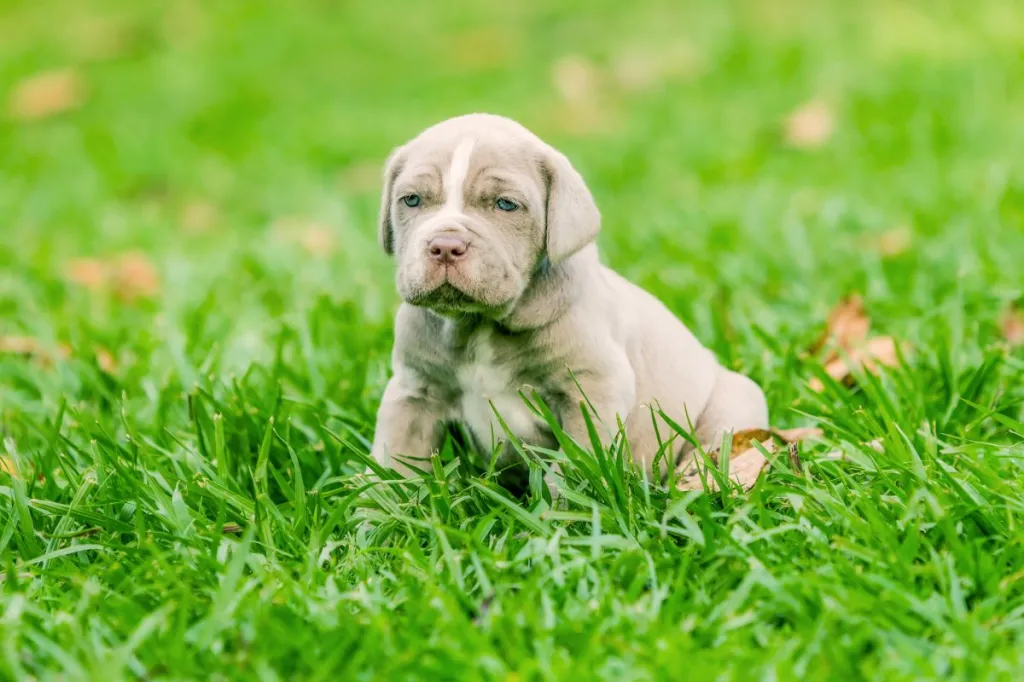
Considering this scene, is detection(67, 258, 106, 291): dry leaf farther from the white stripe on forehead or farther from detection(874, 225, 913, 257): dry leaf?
detection(874, 225, 913, 257): dry leaf

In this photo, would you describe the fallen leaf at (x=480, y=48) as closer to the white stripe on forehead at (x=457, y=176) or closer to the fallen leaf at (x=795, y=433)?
the fallen leaf at (x=795, y=433)

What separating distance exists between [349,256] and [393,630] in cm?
393

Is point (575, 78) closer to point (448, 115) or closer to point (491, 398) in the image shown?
point (448, 115)

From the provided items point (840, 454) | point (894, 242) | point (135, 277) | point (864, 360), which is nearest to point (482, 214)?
point (840, 454)

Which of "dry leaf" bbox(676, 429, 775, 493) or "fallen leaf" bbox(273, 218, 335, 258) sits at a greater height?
"dry leaf" bbox(676, 429, 775, 493)

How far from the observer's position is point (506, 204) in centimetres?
303

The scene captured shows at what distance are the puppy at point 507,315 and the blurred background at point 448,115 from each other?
0.69 meters

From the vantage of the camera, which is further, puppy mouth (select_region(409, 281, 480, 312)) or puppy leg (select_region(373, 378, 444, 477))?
puppy leg (select_region(373, 378, 444, 477))

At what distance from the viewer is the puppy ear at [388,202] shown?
324cm

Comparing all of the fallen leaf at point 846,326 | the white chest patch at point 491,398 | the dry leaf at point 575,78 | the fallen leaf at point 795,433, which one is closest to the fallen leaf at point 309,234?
the dry leaf at point 575,78

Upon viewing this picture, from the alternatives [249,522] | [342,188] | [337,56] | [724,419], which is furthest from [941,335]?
[337,56]

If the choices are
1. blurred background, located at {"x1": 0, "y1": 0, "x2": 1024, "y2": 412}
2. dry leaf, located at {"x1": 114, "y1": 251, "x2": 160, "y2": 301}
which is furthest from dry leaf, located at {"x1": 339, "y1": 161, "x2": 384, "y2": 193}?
dry leaf, located at {"x1": 114, "y1": 251, "x2": 160, "y2": 301}

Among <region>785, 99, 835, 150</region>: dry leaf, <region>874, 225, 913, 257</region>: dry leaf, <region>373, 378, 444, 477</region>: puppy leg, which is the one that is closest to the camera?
<region>373, 378, 444, 477</region>: puppy leg

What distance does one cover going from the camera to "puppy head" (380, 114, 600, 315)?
292 centimetres
